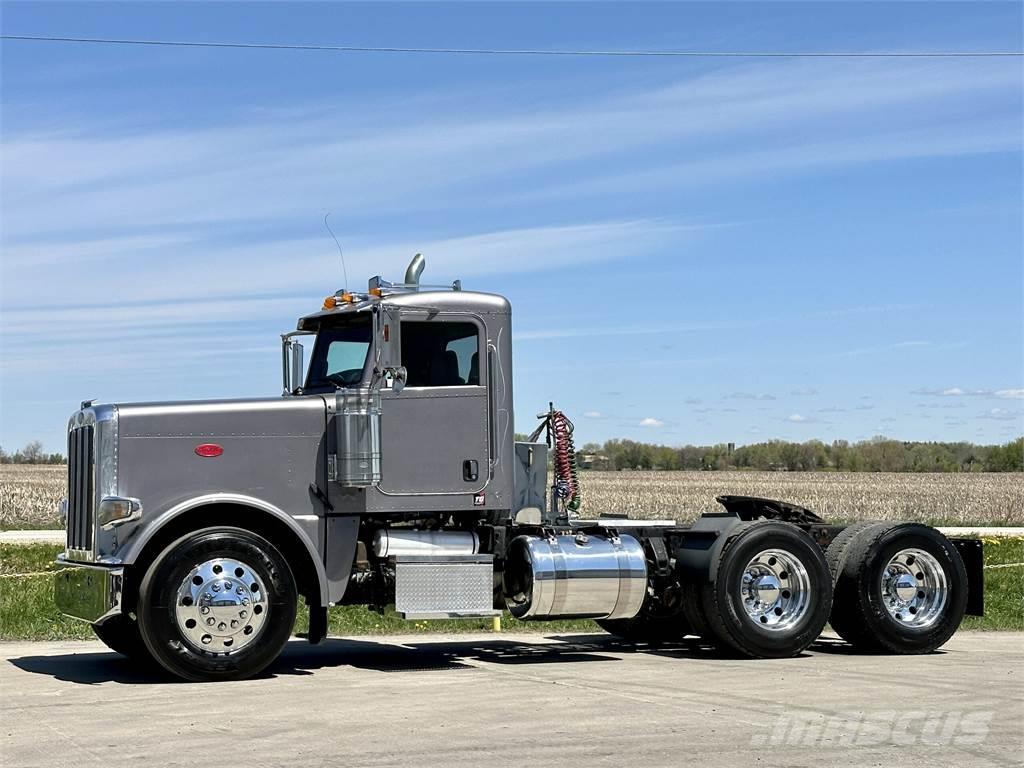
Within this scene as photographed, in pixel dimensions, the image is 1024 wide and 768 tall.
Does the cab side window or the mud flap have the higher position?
the cab side window

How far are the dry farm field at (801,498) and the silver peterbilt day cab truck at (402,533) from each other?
25110 millimetres

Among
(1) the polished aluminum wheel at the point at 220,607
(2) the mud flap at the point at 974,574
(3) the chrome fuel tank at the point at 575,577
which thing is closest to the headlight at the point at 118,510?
(1) the polished aluminum wheel at the point at 220,607

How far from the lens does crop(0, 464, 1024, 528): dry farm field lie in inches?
1720

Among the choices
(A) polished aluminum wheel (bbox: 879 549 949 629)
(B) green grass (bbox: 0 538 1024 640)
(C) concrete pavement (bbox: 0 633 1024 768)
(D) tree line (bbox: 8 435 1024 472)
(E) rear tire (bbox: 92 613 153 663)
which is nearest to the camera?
(C) concrete pavement (bbox: 0 633 1024 768)

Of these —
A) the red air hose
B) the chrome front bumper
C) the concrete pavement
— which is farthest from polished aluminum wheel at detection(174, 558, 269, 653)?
the red air hose

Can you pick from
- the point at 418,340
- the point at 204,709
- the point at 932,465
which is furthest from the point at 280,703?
the point at 932,465

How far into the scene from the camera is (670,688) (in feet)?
38.0

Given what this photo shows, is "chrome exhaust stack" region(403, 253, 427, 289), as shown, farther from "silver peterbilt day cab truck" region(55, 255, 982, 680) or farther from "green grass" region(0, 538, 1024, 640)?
"green grass" region(0, 538, 1024, 640)

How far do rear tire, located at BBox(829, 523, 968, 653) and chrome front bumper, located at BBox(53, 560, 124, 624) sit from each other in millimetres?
6550

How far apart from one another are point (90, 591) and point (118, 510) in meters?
0.68

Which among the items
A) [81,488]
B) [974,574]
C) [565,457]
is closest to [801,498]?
[974,574]

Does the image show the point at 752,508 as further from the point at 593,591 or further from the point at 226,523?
the point at 226,523

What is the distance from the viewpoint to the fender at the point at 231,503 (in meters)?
12.1

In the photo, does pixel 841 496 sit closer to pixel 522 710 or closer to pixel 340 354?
pixel 340 354
